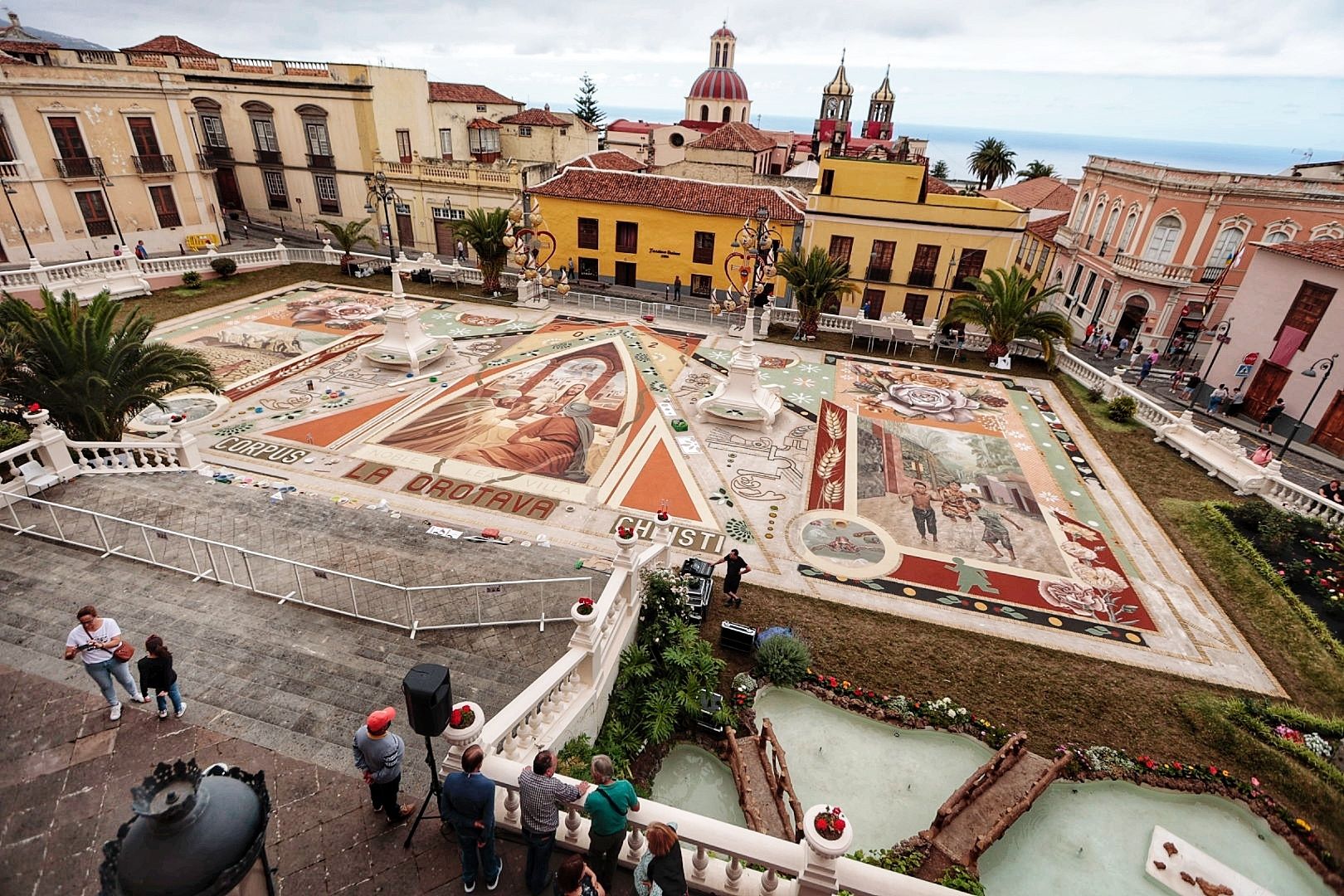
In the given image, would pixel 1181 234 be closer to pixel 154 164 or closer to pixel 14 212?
pixel 154 164

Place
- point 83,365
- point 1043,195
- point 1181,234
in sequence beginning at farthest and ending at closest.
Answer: point 1043,195 → point 1181,234 → point 83,365

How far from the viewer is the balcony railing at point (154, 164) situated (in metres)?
30.7

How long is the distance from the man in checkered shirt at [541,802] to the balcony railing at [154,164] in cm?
3904

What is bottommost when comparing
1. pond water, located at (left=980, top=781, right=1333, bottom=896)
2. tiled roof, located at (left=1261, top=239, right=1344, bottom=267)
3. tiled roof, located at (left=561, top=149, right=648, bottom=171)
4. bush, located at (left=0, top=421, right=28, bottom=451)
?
pond water, located at (left=980, top=781, right=1333, bottom=896)

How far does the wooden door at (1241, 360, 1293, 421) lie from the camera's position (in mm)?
23109

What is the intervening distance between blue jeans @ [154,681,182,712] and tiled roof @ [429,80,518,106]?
140 ft

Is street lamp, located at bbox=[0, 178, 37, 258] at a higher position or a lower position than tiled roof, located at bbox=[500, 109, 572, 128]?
lower

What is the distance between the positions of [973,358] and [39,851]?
30463 millimetres

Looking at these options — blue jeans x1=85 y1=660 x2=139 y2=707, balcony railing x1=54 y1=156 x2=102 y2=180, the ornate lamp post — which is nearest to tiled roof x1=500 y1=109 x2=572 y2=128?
balcony railing x1=54 y1=156 x2=102 y2=180

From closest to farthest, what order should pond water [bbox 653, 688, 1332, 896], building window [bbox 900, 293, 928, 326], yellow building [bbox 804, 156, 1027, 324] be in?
pond water [bbox 653, 688, 1332, 896]
yellow building [bbox 804, 156, 1027, 324]
building window [bbox 900, 293, 928, 326]

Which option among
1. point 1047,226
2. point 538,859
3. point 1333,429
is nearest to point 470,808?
point 538,859

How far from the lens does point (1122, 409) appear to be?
2228 centimetres

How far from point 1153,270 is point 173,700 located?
39.5m

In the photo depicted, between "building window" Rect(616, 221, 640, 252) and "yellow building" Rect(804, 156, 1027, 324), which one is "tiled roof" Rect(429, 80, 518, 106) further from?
"yellow building" Rect(804, 156, 1027, 324)
